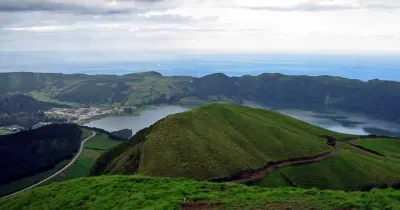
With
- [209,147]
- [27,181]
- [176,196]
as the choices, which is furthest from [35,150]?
[176,196]

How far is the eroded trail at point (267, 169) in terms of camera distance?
42.9 m

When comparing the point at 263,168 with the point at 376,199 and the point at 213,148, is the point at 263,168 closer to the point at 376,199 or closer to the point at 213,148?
the point at 213,148

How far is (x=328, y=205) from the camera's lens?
67.1 ft

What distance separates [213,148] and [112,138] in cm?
7084

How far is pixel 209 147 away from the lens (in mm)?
47875

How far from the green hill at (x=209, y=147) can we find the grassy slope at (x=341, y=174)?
108 inches

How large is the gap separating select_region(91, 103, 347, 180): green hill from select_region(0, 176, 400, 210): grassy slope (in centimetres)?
1290

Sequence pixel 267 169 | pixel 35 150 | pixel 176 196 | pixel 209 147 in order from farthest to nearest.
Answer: pixel 35 150
pixel 209 147
pixel 267 169
pixel 176 196

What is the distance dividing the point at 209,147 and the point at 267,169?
7.46 meters

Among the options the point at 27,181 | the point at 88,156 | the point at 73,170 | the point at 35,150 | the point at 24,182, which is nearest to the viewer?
the point at 24,182

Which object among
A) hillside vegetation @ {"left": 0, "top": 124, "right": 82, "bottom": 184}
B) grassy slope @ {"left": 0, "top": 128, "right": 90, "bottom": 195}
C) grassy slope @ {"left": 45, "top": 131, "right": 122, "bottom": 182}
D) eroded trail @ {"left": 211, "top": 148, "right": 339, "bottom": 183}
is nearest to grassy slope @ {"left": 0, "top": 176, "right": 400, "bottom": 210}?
eroded trail @ {"left": 211, "top": 148, "right": 339, "bottom": 183}

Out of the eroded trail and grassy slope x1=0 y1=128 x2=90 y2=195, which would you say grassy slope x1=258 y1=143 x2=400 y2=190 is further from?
grassy slope x1=0 y1=128 x2=90 y2=195

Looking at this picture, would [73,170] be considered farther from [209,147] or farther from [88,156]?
[209,147]

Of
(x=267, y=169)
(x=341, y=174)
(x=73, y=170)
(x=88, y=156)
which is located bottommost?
(x=73, y=170)
